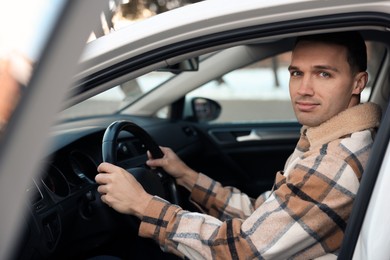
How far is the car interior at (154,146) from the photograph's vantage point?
2133mm

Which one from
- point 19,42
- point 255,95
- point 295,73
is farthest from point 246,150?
point 255,95

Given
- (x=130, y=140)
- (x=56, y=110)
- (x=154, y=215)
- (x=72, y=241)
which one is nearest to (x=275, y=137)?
(x=130, y=140)

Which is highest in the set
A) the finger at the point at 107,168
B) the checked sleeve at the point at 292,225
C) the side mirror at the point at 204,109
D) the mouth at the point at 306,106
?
the finger at the point at 107,168

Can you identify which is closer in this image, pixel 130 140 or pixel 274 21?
pixel 274 21

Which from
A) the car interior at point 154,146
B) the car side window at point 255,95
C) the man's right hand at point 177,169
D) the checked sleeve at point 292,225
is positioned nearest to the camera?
the checked sleeve at point 292,225

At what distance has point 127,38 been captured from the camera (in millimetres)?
1794

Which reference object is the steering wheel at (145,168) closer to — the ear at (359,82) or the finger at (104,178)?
the finger at (104,178)

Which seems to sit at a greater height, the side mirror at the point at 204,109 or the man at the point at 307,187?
the man at the point at 307,187

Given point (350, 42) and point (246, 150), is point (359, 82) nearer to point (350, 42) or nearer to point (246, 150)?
point (350, 42)

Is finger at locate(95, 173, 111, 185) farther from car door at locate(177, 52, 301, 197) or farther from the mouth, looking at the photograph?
car door at locate(177, 52, 301, 197)

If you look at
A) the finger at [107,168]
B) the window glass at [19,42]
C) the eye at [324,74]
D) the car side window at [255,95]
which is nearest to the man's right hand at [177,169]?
the finger at [107,168]

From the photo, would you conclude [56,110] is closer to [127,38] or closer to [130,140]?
[127,38]

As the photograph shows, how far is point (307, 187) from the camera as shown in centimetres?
176

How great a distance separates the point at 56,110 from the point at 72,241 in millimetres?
1373
